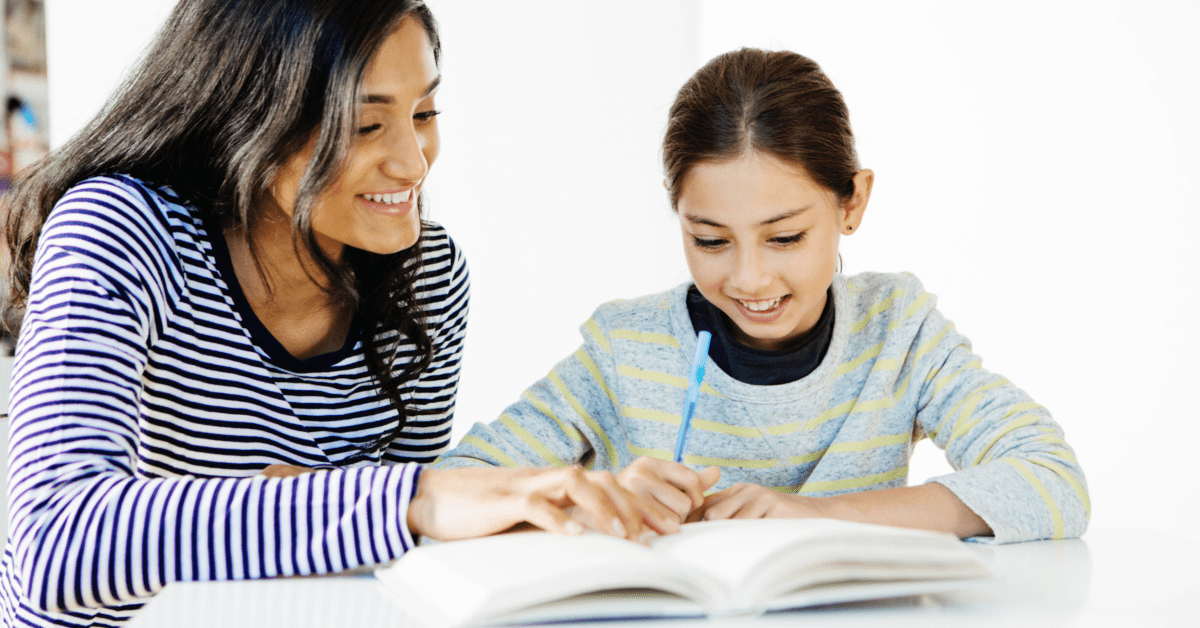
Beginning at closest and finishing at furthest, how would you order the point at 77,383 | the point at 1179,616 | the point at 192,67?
the point at 1179,616, the point at 77,383, the point at 192,67

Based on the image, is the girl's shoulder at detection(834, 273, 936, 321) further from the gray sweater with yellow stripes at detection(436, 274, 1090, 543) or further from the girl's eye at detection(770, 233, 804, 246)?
the girl's eye at detection(770, 233, 804, 246)

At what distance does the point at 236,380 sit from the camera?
3.06ft

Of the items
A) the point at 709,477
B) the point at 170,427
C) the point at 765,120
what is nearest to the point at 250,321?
the point at 170,427

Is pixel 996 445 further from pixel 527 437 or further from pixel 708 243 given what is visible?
pixel 527 437

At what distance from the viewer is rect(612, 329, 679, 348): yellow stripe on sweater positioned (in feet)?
3.71

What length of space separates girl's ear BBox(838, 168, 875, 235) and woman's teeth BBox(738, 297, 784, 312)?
0.45 ft

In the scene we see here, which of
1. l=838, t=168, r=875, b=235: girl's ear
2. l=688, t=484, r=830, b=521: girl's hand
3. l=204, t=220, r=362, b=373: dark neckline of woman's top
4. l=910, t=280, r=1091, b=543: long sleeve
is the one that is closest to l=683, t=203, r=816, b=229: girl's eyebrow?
l=838, t=168, r=875, b=235: girl's ear

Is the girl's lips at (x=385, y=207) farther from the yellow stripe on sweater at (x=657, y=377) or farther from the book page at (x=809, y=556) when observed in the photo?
the book page at (x=809, y=556)

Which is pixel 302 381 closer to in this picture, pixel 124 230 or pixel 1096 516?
pixel 124 230

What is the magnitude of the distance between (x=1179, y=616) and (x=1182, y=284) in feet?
4.57

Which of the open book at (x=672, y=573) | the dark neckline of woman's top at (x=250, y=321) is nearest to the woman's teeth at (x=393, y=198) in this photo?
the dark neckline of woman's top at (x=250, y=321)

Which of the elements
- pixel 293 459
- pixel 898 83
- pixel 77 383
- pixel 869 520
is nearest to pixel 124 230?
pixel 77 383

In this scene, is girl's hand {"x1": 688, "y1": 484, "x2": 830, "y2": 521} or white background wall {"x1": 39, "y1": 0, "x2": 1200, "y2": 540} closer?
girl's hand {"x1": 688, "y1": 484, "x2": 830, "y2": 521}

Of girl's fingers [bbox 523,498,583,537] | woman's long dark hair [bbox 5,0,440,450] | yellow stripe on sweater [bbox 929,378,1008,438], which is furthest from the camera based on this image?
yellow stripe on sweater [bbox 929,378,1008,438]
